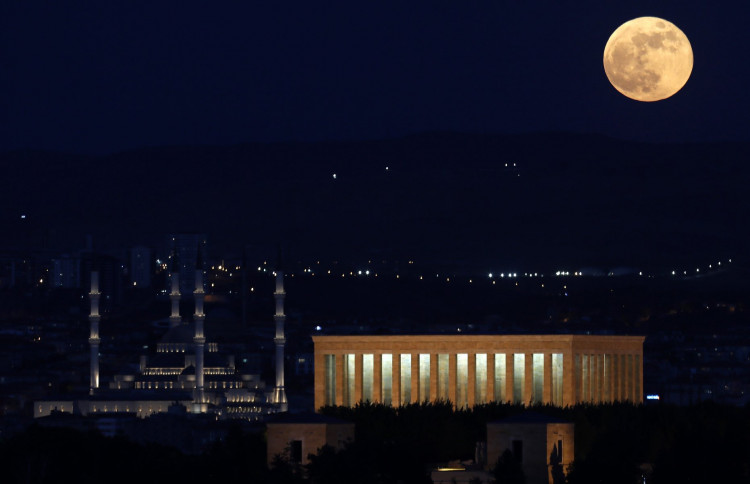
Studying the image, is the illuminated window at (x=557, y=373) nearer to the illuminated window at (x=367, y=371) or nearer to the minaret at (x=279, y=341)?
the illuminated window at (x=367, y=371)

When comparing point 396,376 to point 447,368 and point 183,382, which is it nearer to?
point 447,368

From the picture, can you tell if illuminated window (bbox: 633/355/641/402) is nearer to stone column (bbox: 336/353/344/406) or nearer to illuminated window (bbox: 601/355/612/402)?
illuminated window (bbox: 601/355/612/402)

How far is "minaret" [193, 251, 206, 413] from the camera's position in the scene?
16300 cm

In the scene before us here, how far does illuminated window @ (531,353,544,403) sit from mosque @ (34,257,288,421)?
54716mm

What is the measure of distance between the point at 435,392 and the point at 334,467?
33180 millimetres

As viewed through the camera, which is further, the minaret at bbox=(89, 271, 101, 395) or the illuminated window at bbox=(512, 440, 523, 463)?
the minaret at bbox=(89, 271, 101, 395)

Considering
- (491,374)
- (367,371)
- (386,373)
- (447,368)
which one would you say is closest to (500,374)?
(491,374)

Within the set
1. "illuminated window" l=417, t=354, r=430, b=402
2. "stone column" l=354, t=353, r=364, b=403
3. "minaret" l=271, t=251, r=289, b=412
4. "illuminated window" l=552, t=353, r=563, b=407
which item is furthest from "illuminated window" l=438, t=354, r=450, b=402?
"minaret" l=271, t=251, r=289, b=412

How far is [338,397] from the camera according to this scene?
327 ft

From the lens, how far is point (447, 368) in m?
99.9

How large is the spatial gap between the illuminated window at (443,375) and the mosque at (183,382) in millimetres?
54942

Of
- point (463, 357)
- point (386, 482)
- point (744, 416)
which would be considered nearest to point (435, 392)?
point (463, 357)

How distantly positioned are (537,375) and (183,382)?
3291 inches

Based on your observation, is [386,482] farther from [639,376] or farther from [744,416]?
[639,376]
